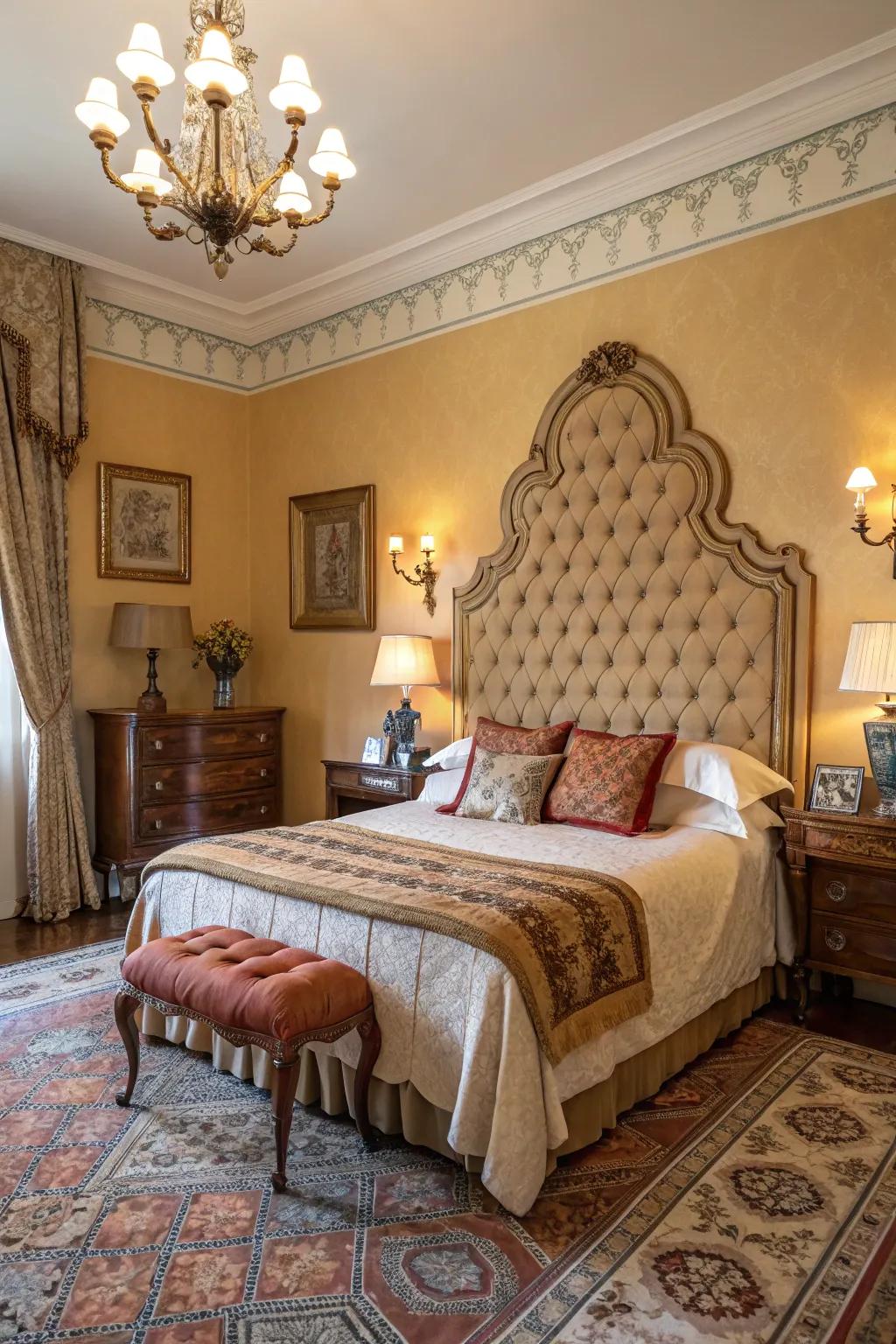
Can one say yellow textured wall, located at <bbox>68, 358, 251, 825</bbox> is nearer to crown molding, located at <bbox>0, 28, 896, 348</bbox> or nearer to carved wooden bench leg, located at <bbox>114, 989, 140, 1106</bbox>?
crown molding, located at <bbox>0, 28, 896, 348</bbox>

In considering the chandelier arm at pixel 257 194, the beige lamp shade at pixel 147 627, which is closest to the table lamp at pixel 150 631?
the beige lamp shade at pixel 147 627

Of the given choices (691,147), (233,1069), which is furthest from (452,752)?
(691,147)

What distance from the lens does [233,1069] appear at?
275cm

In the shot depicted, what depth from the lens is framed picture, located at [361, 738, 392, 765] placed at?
457cm

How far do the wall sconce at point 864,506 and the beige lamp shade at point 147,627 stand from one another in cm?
334

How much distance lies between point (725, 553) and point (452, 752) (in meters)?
1.47

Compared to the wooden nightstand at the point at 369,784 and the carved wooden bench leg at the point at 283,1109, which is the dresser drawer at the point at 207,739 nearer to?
the wooden nightstand at the point at 369,784

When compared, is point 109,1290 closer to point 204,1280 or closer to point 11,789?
point 204,1280

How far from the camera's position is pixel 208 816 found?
491 centimetres

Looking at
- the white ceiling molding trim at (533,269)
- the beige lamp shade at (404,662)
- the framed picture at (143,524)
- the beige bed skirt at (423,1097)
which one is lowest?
the beige bed skirt at (423,1097)

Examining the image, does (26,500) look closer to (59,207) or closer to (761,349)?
(59,207)

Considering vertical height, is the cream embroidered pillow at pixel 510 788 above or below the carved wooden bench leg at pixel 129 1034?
above

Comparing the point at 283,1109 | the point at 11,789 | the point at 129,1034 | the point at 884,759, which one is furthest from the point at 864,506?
the point at 11,789

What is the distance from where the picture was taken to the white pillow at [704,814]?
124 inches
